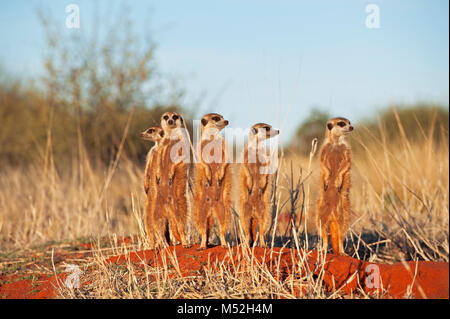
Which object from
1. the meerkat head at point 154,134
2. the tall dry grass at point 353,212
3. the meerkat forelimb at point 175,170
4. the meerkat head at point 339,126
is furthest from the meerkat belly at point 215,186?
the meerkat head at point 339,126

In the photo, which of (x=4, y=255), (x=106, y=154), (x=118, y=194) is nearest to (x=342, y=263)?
(x=4, y=255)

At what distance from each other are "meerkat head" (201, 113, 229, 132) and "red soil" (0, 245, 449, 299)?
1204mm

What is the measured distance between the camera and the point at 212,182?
435cm

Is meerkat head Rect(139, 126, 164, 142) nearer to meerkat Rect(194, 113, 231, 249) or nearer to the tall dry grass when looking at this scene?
meerkat Rect(194, 113, 231, 249)

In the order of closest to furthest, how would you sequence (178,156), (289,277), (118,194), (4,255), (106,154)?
(289,277) < (178,156) < (4,255) < (118,194) < (106,154)

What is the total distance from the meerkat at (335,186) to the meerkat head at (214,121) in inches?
40.6

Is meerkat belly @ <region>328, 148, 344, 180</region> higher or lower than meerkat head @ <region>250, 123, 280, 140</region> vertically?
lower

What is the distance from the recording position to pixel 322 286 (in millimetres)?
3758

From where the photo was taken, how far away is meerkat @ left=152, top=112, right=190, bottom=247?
4.54 meters

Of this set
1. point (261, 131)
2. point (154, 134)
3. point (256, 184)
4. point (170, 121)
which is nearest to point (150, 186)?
point (154, 134)

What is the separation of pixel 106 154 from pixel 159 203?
9521mm

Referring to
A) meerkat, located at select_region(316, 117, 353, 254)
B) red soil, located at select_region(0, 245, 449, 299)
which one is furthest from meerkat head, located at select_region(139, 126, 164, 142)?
meerkat, located at select_region(316, 117, 353, 254)
